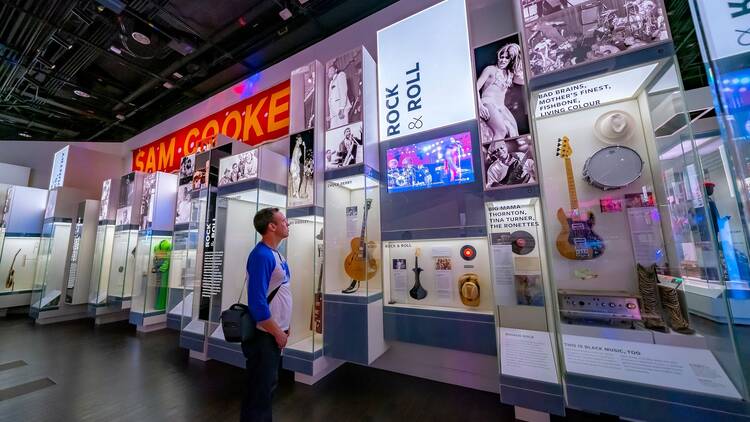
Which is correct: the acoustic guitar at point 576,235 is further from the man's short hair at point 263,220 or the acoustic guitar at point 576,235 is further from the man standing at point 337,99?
the man standing at point 337,99

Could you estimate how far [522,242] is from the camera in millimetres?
2580

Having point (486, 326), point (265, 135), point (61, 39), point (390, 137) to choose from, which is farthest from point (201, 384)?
point (61, 39)

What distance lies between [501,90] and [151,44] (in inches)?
264

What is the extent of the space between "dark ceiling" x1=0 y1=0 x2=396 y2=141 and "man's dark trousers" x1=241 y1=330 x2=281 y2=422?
519 cm

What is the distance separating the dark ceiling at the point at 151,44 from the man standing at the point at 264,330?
4712mm

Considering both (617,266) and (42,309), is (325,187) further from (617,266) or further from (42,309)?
(42,309)

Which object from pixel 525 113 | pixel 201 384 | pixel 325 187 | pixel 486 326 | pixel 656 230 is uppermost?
pixel 525 113

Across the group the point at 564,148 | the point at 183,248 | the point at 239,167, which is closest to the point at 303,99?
the point at 239,167

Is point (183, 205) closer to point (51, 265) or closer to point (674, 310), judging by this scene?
point (51, 265)

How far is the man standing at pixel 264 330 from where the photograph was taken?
1896 millimetres

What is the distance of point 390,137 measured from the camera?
12.0 ft

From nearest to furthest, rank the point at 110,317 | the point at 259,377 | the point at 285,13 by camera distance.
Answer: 1. the point at 259,377
2. the point at 285,13
3. the point at 110,317

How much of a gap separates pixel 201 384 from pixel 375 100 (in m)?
4.16

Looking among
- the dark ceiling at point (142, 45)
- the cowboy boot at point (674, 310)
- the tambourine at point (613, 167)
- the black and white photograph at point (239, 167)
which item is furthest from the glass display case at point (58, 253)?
the cowboy boot at point (674, 310)
